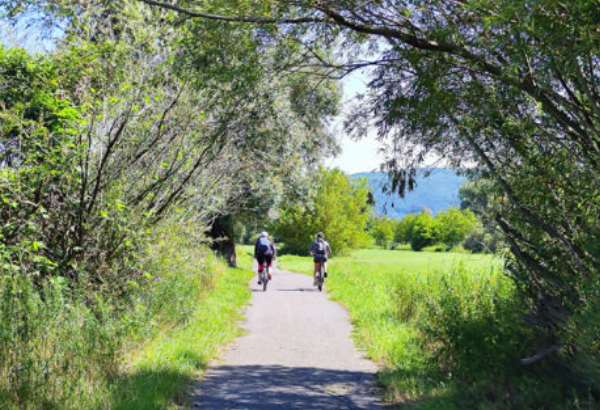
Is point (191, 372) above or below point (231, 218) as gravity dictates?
below

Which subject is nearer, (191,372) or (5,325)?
(5,325)

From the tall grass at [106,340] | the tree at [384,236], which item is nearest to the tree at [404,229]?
the tree at [384,236]

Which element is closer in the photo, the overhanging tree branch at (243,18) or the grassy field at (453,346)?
the overhanging tree branch at (243,18)

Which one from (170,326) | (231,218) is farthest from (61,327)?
(231,218)

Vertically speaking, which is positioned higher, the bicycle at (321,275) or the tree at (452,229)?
the tree at (452,229)

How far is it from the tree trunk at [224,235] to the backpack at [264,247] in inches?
395

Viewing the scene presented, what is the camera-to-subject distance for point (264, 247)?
2322 centimetres

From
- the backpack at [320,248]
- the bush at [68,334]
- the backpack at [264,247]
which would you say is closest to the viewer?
the bush at [68,334]

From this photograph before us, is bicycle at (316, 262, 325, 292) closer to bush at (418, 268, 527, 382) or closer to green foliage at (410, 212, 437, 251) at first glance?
bush at (418, 268, 527, 382)

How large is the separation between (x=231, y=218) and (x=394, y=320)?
20.5 meters

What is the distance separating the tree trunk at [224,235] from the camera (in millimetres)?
33875

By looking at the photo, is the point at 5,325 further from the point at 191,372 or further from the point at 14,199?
the point at 191,372

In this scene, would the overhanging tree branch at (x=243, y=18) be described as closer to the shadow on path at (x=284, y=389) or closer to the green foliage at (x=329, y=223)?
the shadow on path at (x=284, y=389)

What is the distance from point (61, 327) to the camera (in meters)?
7.36
